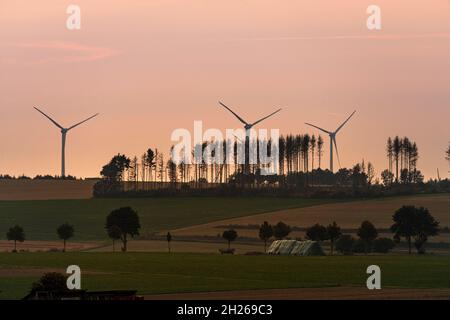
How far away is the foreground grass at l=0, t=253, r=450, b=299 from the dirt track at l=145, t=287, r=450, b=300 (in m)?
4.73

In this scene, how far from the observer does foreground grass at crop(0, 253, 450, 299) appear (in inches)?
3863

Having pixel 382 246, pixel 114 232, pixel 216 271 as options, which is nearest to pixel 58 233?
pixel 114 232

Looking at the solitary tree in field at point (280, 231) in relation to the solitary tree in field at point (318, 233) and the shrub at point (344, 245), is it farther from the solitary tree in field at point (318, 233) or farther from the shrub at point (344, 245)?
the shrub at point (344, 245)

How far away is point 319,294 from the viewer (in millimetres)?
84312

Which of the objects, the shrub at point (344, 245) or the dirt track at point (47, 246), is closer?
the shrub at point (344, 245)

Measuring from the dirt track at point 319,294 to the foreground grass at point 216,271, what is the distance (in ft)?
15.5

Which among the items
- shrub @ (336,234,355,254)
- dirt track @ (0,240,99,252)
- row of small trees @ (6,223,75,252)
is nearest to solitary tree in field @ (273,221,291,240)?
shrub @ (336,234,355,254)

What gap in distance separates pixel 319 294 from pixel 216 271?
121 ft

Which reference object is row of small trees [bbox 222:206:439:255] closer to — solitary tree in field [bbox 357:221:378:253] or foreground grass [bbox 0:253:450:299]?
solitary tree in field [bbox 357:221:378:253]

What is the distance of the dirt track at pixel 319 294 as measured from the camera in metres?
80.1

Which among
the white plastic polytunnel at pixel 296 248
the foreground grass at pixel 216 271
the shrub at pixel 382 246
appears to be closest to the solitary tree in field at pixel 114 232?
the foreground grass at pixel 216 271

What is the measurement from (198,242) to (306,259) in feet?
165
